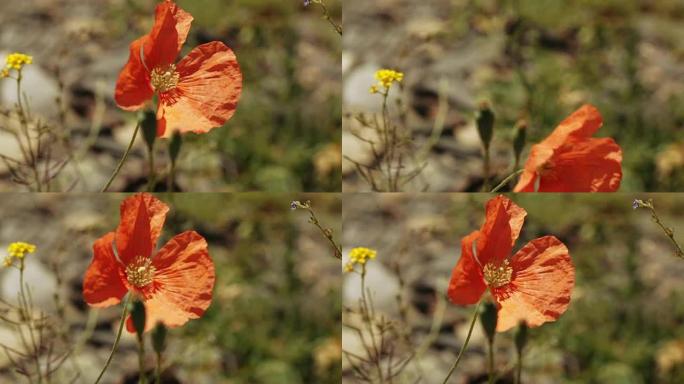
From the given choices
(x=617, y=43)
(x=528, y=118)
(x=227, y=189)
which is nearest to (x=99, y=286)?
(x=227, y=189)

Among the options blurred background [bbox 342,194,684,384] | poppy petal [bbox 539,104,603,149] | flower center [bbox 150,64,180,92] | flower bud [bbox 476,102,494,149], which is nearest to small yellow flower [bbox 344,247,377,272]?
blurred background [bbox 342,194,684,384]

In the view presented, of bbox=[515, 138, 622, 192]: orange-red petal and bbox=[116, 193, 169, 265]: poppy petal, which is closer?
bbox=[116, 193, 169, 265]: poppy petal

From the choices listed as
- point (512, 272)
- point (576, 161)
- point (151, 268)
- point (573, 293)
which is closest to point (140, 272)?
point (151, 268)

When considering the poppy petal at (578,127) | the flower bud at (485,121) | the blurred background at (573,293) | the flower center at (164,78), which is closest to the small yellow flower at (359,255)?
the blurred background at (573,293)

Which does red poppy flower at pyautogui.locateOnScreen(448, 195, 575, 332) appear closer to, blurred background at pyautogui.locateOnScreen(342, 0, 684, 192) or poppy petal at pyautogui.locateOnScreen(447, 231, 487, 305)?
poppy petal at pyautogui.locateOnScreen(447, 231, 487, 305)

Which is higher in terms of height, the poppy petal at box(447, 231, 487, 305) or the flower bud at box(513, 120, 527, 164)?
the flower bud at box(513, 120, 527, 164)

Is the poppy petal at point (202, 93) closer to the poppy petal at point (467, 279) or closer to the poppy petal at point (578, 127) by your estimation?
the poppy petal at point (467, 279)
